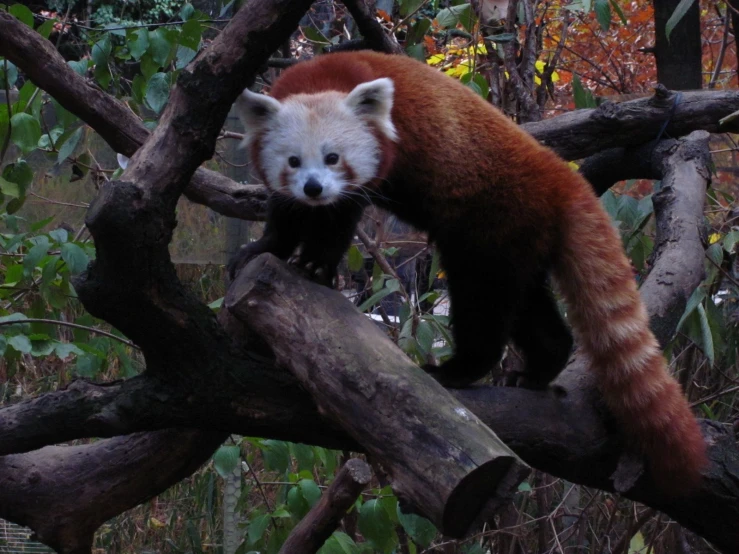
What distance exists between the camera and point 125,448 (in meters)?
2.32

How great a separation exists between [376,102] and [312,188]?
0.35 meters

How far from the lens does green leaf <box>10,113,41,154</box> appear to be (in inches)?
107

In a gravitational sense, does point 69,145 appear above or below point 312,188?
above

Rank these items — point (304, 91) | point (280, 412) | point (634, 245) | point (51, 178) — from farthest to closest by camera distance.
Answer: point (51, 178)
point (634, 245)
point (304, 91)
point (280, 412)

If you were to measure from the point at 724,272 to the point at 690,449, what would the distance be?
1100 mm

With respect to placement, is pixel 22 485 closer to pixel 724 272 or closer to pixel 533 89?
pixel 724 272

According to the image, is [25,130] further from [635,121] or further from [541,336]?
[635,121]

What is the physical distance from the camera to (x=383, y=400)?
1.67 meters

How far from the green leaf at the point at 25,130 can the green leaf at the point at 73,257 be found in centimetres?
43

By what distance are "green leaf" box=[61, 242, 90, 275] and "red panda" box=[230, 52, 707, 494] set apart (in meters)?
0.52

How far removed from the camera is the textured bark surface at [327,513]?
2.39m

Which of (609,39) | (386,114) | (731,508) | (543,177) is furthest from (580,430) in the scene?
(609,39)

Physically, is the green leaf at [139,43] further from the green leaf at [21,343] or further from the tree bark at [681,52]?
the tree bark at [681,52]

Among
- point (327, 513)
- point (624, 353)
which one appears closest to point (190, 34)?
point (327, 513)
